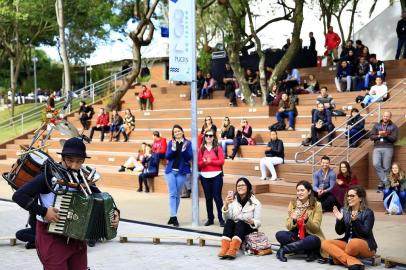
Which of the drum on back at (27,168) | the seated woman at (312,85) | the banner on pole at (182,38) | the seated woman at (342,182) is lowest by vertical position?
the seated woman at (342,182)

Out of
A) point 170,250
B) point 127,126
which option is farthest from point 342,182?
point 127,126

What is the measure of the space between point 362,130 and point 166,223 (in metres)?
6.36

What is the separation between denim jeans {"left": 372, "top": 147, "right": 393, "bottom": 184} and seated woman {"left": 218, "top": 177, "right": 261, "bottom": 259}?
5953mm

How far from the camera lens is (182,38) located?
11883mm

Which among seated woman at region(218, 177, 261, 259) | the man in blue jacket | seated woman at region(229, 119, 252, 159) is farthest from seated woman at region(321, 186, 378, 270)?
seated woman at region(229, 119, 252, 159)

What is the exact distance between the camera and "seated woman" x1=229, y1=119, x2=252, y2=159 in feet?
60.6

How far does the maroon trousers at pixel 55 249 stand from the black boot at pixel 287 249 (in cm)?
405

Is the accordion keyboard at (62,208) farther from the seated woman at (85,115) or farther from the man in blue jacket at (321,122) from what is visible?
the seated woman at (85,115)

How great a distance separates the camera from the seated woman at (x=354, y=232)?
849 centimetres

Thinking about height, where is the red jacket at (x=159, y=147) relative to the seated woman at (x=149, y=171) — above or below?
above

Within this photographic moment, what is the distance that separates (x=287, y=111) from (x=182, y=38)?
820cm

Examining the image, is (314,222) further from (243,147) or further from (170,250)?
(243,147)

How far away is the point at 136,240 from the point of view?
10.6 metres

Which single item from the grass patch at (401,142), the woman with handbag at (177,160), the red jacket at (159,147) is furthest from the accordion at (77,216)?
the red jacket at (159,147)
